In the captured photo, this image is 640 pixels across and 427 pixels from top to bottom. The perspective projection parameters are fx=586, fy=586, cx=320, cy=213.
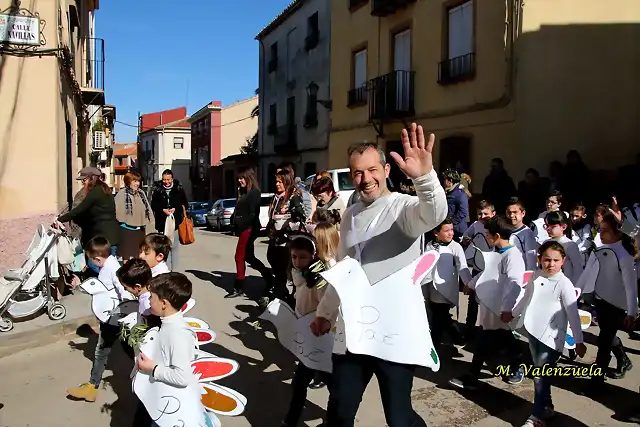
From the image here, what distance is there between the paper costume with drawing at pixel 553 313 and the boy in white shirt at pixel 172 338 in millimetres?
2418

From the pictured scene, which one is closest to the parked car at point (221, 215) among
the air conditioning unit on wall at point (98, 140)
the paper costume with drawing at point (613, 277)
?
the air conditioning unit on wall at point (98, 140)

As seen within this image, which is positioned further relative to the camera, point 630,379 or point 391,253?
point 630,379

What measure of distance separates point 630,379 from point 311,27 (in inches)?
869

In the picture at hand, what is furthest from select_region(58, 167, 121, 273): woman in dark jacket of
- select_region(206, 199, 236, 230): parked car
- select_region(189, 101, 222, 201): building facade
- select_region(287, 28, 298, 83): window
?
select_region(189, 101, 222, 201): building facade

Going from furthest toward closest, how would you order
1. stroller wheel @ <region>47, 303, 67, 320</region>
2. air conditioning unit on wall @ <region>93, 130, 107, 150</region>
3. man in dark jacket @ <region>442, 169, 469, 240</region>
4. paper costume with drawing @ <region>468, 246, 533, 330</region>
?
air conditioning unit on wall @ <region>93, 130, 107, 150</region>, man in dark jacket @ <region>442, 169, 469, 240</region>, stroller wheel @ <region>47, 303, 67, 320</region>, paper costume with drawing @ <region>468, 246, 533, 330</region>

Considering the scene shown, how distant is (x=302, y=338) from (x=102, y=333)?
5.38ft

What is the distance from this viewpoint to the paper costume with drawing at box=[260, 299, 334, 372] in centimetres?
387

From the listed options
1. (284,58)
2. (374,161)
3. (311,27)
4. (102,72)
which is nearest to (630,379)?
(374,161)

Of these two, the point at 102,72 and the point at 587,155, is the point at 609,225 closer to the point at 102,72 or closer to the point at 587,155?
the point at 587,155

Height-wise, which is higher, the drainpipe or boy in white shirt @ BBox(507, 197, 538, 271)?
the drainpipe

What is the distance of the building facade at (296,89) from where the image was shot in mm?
23672

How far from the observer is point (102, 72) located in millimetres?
13648

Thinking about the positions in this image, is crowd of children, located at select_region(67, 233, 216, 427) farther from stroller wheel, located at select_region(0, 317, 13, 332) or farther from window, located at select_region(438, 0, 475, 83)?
window, located at select_region(438, 0, 475, 83)

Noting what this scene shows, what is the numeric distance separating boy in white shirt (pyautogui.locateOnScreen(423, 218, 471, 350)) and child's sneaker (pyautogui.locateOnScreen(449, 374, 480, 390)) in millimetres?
500
